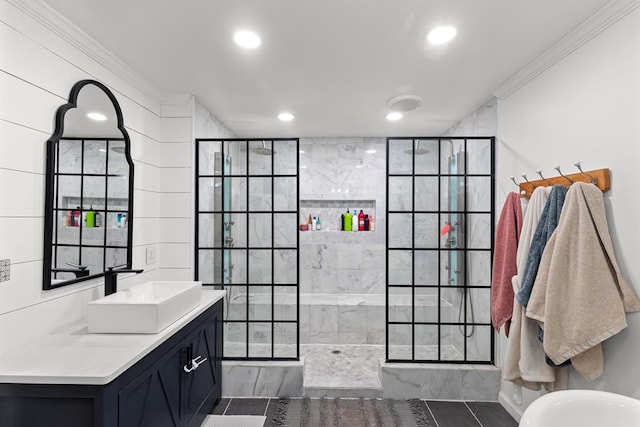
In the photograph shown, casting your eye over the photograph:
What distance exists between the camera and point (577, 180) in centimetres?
183

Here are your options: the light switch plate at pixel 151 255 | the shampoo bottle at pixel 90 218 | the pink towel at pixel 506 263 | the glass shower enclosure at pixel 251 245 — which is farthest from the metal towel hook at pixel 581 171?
the light switch plate at pixel 151 255

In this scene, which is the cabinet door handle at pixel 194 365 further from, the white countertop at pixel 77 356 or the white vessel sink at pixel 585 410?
the white vessel sink at pixel 585 410

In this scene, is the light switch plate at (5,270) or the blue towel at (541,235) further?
the blue towel at (541,235)

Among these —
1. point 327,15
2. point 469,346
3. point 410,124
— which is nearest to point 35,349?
point 327,15

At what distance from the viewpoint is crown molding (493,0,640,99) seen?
1.59 m

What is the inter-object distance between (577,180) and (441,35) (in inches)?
42.2

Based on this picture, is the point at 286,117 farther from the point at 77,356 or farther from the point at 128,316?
the point at 77,356

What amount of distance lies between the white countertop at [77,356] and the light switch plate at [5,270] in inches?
12.7

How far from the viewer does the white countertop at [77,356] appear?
1.24 metres

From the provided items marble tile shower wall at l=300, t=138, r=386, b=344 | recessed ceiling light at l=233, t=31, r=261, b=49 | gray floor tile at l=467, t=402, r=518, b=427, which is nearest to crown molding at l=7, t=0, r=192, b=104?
recessed ceiling light at l=233, t=31, r=261, b=49

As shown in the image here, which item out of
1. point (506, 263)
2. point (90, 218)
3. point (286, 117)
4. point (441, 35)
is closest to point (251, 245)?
point (90, 218)

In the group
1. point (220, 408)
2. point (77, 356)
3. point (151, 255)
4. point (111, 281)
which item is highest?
point (151, 255)

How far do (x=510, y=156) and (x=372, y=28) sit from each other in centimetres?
149

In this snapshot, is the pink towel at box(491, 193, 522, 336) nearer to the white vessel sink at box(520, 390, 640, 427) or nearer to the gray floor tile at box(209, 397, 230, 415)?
the white vessel sink at box(520, 390, 640, 427)
